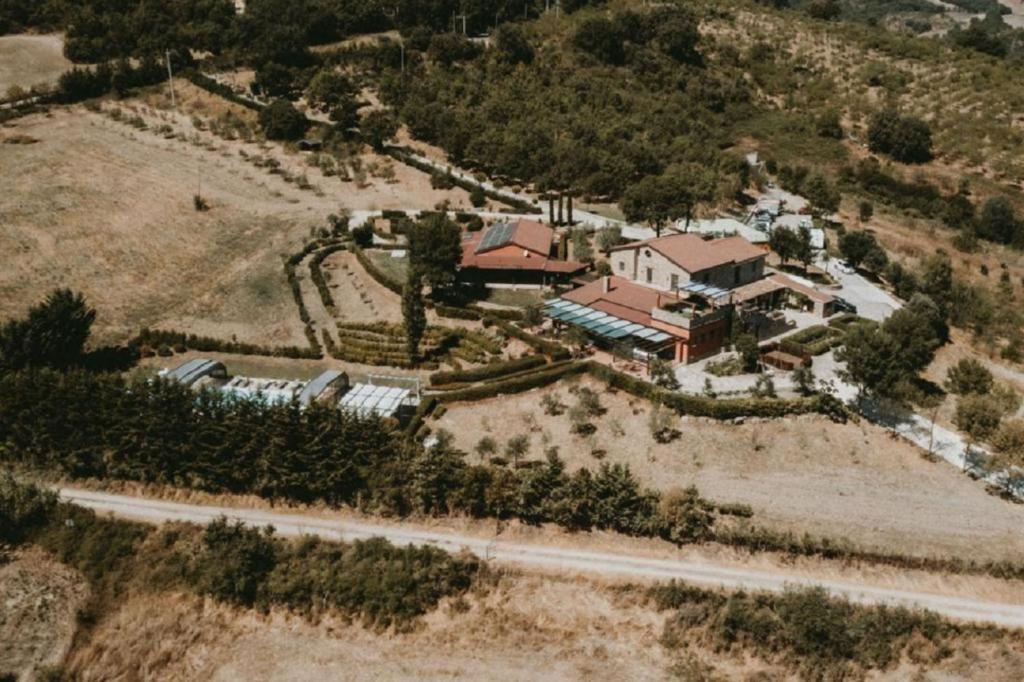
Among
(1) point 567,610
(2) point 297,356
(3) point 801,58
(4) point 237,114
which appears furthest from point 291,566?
(3) point 801,58

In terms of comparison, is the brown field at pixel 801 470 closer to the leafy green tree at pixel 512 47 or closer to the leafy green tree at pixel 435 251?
the leafy green tree at pixel 435 251

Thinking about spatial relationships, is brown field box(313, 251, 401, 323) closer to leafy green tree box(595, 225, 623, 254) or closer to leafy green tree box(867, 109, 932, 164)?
leafy green tree box(595, 225, 623, 254)

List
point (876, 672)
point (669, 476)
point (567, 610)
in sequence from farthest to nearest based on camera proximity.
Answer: point (669, 476) < point (567, 610) < point (876, 672)

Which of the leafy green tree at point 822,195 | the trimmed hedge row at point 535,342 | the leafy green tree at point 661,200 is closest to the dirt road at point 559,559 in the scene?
the trimmed hedge row at point 535,342

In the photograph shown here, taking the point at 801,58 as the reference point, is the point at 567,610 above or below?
below

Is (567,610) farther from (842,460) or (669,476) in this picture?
(842,460)

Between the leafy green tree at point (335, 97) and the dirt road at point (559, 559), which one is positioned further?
the leafy green tree at point (335, 97)

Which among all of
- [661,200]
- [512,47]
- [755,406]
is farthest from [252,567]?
[512,47]
